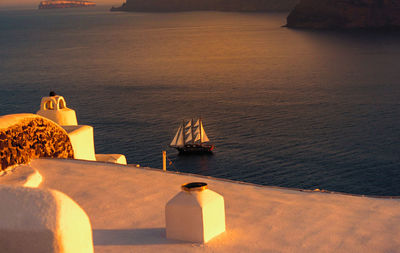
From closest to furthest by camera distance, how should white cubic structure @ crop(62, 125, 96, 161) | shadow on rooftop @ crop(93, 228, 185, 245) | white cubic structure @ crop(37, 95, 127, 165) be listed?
shadow on rooftop @ crop(93, 228, 185, 245) → white cubic structure @ crop(62, 125, 96, 161) → white cubic structure @ crop(37, 95, 127, 165)

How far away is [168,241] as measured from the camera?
35.7ft

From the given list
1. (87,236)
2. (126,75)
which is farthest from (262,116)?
(87,236)

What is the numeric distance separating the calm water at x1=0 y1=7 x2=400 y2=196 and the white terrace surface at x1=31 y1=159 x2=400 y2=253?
3089 centimetres

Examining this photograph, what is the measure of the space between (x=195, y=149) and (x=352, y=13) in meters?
142

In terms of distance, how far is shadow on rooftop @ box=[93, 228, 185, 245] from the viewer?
10.8 meters

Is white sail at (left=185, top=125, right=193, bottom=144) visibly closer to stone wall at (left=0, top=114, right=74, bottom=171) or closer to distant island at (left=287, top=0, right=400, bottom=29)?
stone wall at (left=0, top=114, right=74, bottom=171)

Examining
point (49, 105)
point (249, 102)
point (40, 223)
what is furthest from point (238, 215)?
point (249, 102)

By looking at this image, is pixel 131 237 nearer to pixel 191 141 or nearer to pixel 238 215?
pixel 238 215

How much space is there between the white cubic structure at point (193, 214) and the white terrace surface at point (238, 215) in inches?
7.3

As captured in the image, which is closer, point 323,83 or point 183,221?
point 183,221

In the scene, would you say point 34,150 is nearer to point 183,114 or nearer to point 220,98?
point 183,114

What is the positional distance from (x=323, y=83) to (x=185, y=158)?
121ft

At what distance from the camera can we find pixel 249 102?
74.8 metres

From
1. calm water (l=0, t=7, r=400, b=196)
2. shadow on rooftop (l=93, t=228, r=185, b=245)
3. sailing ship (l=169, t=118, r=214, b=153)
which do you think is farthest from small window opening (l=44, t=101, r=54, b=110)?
sailing ship (l=169, t=118, r=214, b=153)
